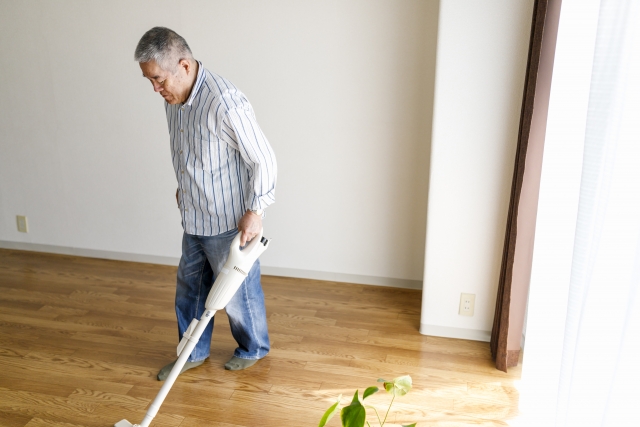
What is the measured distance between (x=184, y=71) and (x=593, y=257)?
1372 millimetres

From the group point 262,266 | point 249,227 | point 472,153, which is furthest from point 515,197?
point 262,266

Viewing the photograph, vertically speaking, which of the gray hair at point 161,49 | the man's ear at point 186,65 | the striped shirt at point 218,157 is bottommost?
the striped shirt at point 218,157

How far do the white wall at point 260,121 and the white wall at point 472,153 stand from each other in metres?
0.53

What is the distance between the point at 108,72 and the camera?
319 cm

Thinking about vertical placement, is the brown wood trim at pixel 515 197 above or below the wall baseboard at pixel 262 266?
above

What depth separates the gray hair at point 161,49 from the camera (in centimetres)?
179

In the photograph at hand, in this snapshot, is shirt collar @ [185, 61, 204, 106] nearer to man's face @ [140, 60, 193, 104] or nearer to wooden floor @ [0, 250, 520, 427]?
man's face @ [140, 60, 193, 104]

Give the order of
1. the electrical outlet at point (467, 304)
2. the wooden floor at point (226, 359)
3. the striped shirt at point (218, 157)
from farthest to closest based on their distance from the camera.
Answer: the electrical outlet at point (467, 304) < the wooden floor at point (226, 359) < the striped shirt at point (218, 157)

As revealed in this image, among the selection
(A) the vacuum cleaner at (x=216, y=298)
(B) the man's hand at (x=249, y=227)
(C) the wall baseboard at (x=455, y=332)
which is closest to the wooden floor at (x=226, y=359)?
(C) the wall baseboard at (x=455, y=332)

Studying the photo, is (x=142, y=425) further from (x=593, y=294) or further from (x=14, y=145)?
(x=14, y=145)

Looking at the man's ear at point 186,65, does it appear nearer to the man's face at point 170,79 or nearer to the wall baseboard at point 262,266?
the man's face at point 170,79

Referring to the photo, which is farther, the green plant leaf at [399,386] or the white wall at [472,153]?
the white wall at [472,153]

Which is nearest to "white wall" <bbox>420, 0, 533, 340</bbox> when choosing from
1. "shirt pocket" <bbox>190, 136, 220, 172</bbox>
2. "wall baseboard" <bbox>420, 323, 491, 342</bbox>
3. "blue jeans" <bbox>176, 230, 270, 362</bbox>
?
"wall baseboard" <bbox>420, 323, 491, 342</bbox>

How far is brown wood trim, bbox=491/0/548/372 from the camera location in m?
2.01
